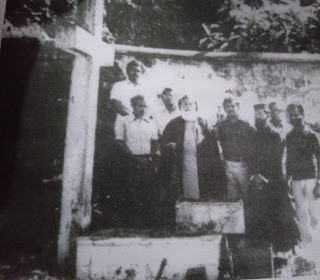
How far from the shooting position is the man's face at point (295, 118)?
7.18 ft

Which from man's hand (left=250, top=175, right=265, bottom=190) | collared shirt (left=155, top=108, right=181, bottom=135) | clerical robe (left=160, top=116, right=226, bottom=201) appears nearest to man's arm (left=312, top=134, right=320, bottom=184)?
man's hand (left=250, top=175, right=265, bottom=190)

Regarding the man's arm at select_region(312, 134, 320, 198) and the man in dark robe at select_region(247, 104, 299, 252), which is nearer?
the man in dark robe at select_region(247, 104, 299, 252)

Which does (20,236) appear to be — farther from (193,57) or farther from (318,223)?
(318,223)

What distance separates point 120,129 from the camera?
2.03 meters

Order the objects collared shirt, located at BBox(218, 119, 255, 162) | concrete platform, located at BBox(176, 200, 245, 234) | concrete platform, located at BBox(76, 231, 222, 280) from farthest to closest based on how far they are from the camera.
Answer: collared shirt, located at BBox(218, 119, 255, 162) < concrete platform, located at BBox(176, 200, 245, 234) < concrete platform, located at BBox(76, 231, 222, 280)

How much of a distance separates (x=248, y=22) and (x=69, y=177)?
1.43m

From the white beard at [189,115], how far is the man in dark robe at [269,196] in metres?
0.38

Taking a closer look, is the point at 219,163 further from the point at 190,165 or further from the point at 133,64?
the point at 133,64

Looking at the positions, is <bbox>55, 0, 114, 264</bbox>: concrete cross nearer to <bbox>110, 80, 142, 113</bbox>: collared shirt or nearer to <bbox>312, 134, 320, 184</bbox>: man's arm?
<bbox>110, 80, 142, 113</bbox>: collared shirt

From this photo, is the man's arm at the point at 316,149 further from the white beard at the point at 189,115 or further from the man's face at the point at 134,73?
the man's face at the point at 134,73

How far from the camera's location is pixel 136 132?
2.05 m

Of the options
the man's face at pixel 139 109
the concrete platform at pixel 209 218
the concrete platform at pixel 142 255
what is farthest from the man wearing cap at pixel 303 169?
the man's face at pixel 139 109

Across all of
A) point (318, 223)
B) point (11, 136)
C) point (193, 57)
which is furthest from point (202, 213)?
point (11, 136)

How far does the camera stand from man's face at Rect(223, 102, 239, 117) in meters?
2.13
